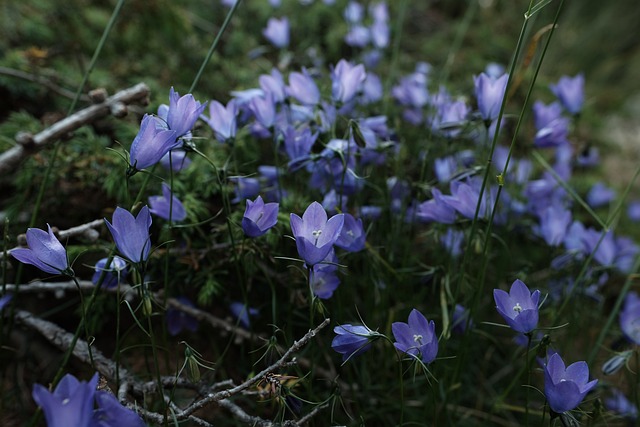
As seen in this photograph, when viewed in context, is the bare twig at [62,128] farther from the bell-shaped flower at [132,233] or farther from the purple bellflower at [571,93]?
the purple bellflower at [571,93]

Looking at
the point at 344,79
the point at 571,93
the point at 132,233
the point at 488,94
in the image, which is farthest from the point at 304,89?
the point at 571,93

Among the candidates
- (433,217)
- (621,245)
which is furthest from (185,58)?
(621,245)

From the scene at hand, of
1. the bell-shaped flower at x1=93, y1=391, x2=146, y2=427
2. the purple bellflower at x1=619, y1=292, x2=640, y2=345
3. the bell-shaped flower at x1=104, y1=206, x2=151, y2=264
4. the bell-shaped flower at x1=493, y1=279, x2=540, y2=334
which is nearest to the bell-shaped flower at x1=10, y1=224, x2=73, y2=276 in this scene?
the bell-shaped flower at x1=104, y1=206, x2=151, y2=264

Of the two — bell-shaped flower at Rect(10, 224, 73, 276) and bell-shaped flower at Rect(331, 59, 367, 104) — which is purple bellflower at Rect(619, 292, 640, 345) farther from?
bell-shaped flower at Rect(10, 224, 73, 276)

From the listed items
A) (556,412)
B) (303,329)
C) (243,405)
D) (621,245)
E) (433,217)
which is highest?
(433,217)

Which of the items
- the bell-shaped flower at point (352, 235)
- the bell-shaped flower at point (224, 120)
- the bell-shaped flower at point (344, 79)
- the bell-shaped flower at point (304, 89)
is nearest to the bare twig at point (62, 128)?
the bell-shaped flower at point (224, 120)

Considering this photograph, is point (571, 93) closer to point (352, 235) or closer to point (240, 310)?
point (352, 235)

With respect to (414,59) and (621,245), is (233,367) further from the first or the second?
(414,59)
